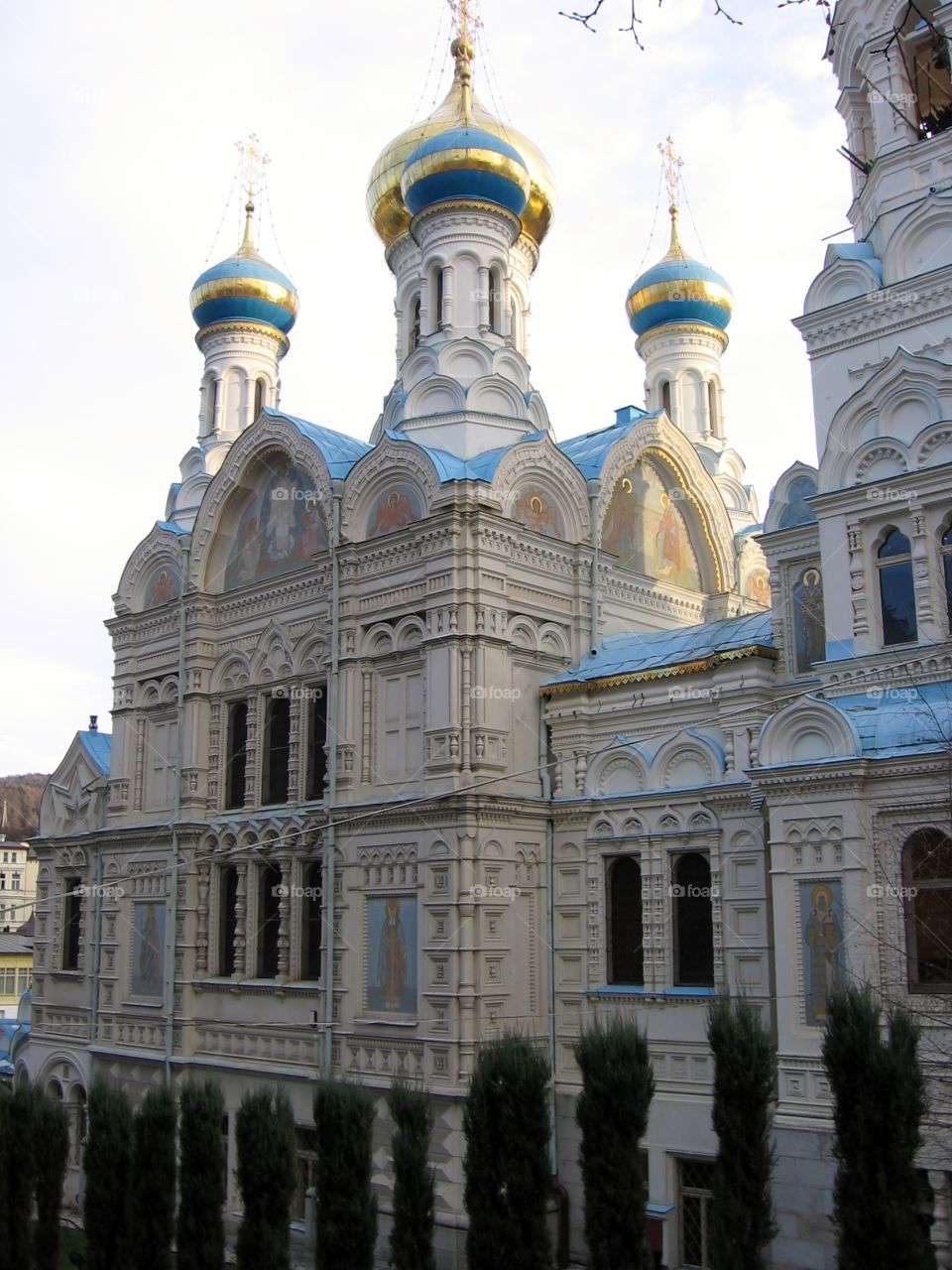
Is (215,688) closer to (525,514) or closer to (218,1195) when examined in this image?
(525,514)

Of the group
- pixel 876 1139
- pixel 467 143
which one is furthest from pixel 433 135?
pixel 876 1139

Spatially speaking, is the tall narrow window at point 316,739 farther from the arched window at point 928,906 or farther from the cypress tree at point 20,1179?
the arched window at point 928,906

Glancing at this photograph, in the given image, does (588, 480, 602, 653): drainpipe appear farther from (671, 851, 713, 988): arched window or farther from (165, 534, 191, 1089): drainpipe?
(165, 534, 191, 1089): drainpipe

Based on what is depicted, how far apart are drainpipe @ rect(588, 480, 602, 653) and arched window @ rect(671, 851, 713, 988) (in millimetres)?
3116

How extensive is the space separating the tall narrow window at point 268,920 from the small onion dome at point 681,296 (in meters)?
11.4

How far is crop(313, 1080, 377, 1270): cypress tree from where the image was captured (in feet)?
30.3

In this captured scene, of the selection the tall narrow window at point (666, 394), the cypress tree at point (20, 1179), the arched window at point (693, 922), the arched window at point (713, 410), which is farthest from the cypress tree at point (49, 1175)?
the arched window at point (713, 410)

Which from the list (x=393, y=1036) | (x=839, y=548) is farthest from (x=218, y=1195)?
(x=839, y=548)

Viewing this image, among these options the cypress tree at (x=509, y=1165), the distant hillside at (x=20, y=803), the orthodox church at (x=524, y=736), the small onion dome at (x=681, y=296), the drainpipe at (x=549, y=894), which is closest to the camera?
the cypress tree at (x=509, y=1165)

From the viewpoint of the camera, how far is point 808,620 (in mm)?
12953

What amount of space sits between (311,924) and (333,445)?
5.88 m

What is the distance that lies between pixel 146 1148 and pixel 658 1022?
197 inches

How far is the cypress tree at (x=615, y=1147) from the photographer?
26.9 feet

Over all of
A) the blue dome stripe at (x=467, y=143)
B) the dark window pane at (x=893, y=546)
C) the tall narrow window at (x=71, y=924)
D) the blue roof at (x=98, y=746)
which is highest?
the blue dome stripe at (x=467, y=143)
